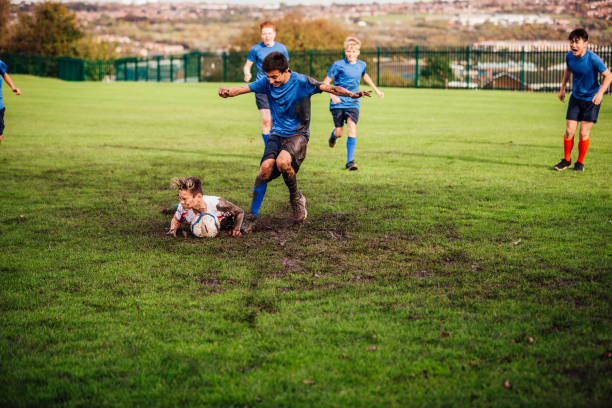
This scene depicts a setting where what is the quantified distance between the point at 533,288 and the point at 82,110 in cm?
2342

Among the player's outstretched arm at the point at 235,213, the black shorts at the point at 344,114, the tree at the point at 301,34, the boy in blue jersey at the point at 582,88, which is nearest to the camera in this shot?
the player's outstretched arm at the point at 235,213

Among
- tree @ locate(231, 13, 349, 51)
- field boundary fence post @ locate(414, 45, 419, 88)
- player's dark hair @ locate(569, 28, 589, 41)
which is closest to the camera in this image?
player's dark hair @ locate(569, 28, 589, 41)

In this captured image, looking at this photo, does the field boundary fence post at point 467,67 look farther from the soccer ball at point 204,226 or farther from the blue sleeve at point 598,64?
the soccer ball at point 204,226

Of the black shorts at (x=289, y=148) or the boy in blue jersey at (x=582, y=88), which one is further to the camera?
the boy in blue jersey at (x=582, y=88)

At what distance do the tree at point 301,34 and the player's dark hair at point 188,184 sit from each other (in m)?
71.1

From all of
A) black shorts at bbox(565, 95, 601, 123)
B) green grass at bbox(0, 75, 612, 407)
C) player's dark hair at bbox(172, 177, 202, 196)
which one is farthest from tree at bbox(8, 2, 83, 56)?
player's dark hair at bbox(172, 177, 202, 196)

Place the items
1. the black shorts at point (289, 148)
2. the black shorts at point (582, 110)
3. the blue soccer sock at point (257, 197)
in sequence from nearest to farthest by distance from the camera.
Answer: the black shorts at point (289, 148)
the blue soccer sock at point (257, 197)
the black shorts at point (582, 110)

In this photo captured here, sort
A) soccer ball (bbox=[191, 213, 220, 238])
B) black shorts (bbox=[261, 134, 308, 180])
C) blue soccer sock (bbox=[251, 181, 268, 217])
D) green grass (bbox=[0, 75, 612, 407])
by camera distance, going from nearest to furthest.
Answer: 1. green grass (bbox=[0, 75, 612, 407])
2. soccer ball (bbox=[191, 213, 220, 238])
3. black shorts (bbox=[261, 134, 308, 180])
4. blue soccer sock (bbox=[251, 181, 268, 217])

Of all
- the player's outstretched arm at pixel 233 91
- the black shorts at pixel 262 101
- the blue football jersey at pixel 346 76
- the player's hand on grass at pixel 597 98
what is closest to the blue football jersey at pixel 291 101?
the player's outstretched arm at pixel 233 91

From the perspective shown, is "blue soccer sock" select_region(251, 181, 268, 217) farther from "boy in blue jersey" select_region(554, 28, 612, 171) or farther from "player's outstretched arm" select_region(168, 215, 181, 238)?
"boy in blue jersey" select_region(554, 28, 612, 171)

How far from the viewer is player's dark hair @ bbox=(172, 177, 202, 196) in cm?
651

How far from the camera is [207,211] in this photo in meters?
6.89

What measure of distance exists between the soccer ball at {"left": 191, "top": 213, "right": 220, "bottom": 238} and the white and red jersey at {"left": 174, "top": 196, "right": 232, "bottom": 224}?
6 centimetres

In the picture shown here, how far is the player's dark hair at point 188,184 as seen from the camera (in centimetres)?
651
